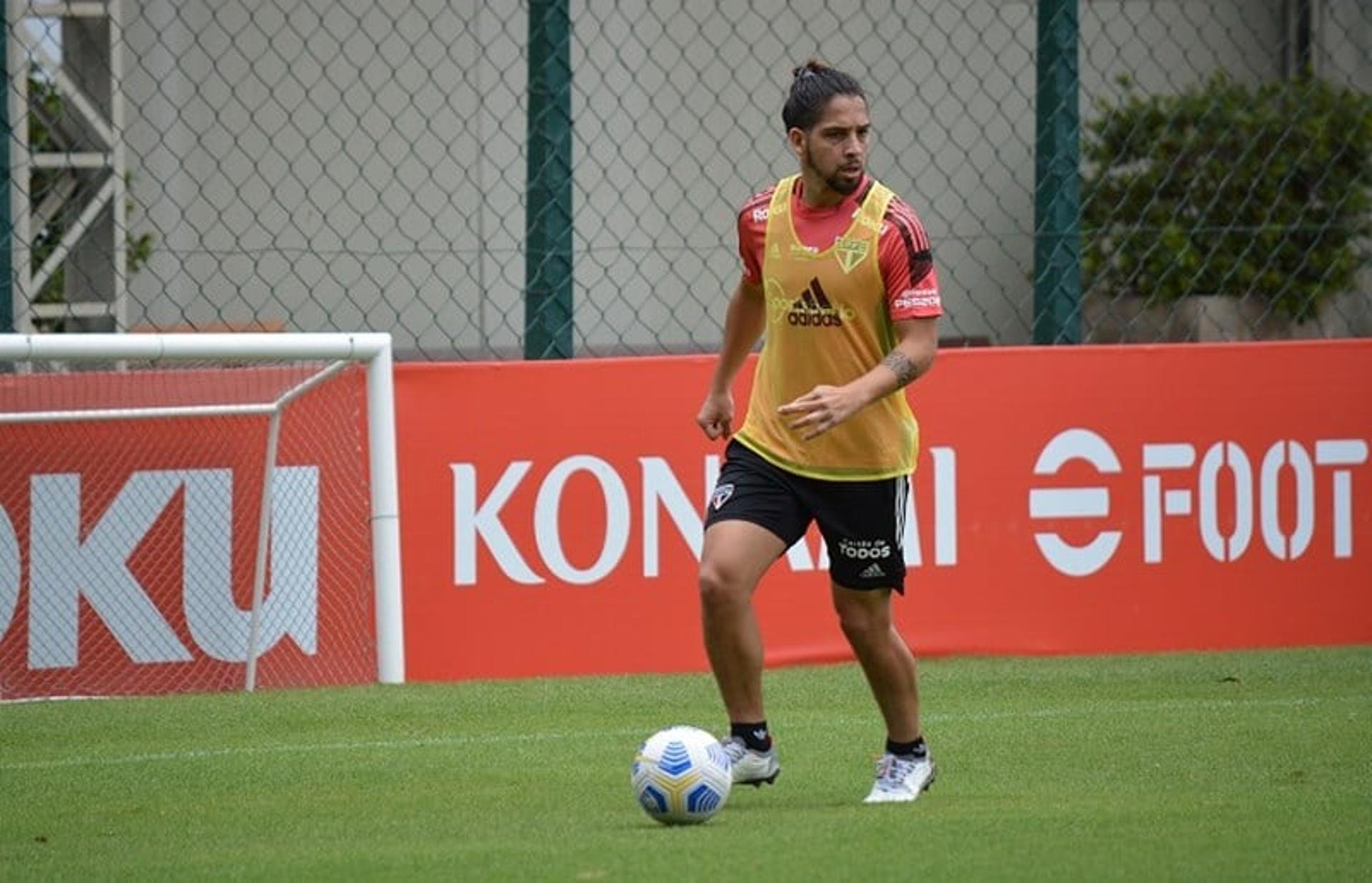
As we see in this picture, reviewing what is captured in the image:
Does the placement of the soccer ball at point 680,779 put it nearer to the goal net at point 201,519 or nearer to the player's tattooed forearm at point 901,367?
the player's tattooed forearm at point 901,367

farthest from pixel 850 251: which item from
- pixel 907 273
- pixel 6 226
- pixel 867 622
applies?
pixel 6 226

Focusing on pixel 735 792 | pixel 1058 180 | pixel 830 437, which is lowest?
pixel 735 792

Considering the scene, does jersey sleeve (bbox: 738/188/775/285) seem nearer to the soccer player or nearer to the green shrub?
the soccer player

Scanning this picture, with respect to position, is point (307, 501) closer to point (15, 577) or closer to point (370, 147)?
point (15, 577)

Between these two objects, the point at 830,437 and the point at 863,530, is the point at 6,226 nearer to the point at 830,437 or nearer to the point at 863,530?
the point at 830,437

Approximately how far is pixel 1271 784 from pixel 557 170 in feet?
13.6

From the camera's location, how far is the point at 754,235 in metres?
6.71

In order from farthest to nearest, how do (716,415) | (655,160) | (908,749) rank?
(655,160)
(716,415)
(908,749)

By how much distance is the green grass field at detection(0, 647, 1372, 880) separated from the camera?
5559 millimetres

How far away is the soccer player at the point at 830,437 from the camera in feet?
21.2

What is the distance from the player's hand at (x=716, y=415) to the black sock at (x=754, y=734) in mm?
828

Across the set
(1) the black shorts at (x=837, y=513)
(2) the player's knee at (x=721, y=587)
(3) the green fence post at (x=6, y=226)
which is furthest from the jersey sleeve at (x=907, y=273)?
(3) the green fence post at (x=6, y=226)

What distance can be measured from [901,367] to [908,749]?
1016mm

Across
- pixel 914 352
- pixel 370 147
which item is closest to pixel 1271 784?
pixel 914 352
